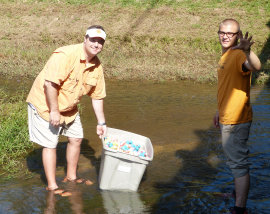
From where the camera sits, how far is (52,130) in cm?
413

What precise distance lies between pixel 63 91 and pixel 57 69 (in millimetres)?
260

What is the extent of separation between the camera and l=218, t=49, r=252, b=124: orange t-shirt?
352 cm

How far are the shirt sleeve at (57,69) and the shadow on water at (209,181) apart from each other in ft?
4.71

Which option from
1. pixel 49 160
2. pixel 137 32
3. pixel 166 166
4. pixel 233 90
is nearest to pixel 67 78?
pixel 49 160

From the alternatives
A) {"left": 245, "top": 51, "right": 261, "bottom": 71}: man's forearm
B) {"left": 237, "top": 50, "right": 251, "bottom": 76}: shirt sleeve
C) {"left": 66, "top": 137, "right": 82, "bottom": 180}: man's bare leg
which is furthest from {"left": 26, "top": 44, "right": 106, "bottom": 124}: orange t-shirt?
{"left": 245, "top": 51, "right": 261, "bottom": 71}: man's forearm

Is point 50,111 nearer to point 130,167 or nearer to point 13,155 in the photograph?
point 130,167

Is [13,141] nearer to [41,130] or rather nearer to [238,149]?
[41,130]

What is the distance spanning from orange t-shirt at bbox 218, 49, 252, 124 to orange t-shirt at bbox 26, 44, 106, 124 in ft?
3.95

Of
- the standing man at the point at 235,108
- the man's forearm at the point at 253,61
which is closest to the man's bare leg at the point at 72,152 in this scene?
the standing man at the point at 235,108

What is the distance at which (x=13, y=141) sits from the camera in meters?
5.39

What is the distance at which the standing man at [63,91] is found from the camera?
152 inches

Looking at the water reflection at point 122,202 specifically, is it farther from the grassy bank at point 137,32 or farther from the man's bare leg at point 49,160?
the grassy bank at point 137,32

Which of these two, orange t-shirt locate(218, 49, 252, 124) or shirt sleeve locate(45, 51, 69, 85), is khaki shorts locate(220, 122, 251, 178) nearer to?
orange t-shirt locate(218, 49, 252, 124)

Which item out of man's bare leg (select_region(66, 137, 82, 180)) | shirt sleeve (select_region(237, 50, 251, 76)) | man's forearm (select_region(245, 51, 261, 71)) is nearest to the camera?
man's forearm (select_region(245, 51, 261, 71))
